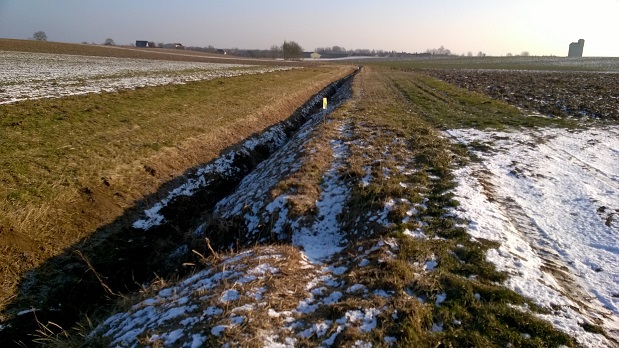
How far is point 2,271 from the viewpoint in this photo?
6.66 meters

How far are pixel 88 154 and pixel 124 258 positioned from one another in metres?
3.95

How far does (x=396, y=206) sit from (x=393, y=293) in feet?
9.69

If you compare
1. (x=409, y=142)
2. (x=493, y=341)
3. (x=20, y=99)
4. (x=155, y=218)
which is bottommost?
(x=155, y=218)

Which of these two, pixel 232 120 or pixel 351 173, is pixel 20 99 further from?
pixel 351 173

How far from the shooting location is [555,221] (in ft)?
24.9

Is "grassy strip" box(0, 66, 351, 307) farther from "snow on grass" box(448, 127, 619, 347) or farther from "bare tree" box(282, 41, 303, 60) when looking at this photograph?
"bare tree" box(282, 41, 303, 60)

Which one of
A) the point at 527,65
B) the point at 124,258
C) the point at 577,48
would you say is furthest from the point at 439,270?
the point at 577,48

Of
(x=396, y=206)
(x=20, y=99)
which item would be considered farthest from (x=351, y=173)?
(x=20, y=99)

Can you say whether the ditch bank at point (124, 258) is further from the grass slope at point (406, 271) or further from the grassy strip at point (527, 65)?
the grassy strip at point (527, 65)

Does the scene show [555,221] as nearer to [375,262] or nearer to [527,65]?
[375,262]

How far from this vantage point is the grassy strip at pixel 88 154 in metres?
7.66

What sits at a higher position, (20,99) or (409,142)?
(20,99)

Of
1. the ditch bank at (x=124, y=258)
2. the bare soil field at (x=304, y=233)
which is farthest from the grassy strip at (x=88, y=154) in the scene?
the ditch bank at (x=124, y=258)

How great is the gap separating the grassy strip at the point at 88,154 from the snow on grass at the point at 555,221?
816cm
